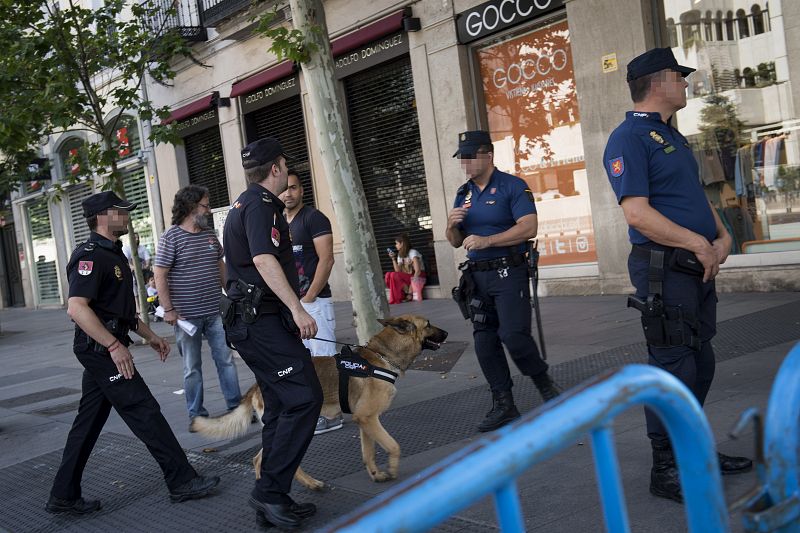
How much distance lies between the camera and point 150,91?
73.5 feet

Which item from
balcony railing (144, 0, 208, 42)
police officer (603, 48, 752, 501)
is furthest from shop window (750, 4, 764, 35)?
balcony railing (144, 0, 208, 42)

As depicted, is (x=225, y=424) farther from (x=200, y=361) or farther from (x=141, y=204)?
(x=141, y=204)

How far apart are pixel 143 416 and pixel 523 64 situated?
9433 mm

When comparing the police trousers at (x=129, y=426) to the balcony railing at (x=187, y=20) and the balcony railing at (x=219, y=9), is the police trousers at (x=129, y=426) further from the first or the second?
the balcony railing at (x=187, y=20)

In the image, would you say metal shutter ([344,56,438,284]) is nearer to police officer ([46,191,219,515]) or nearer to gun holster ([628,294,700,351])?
police officer ([46,191,219,515])

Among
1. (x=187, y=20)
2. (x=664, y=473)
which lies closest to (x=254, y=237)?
(x=664, y=473)

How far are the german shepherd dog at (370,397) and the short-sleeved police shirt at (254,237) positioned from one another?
2.76 ft

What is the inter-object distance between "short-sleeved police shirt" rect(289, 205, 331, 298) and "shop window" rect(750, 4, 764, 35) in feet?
22.1

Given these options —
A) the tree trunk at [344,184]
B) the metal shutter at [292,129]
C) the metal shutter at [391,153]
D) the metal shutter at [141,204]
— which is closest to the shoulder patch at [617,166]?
the tree trunk at [344,184]

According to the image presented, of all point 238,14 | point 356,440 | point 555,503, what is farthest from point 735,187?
point 238,14

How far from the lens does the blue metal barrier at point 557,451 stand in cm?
154

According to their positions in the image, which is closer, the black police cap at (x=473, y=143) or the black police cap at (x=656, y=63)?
the black police cap at (x=656, y=63)

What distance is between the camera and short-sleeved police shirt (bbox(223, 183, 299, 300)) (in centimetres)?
441

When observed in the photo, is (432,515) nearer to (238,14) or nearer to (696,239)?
(696,239)
